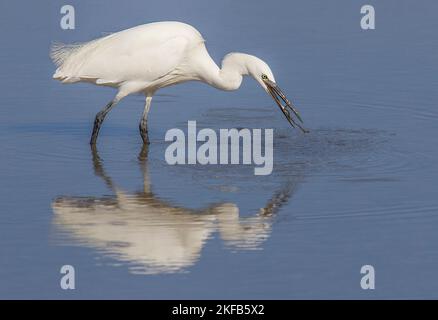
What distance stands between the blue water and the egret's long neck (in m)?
0.84

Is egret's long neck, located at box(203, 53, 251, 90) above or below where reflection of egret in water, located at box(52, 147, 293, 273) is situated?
above

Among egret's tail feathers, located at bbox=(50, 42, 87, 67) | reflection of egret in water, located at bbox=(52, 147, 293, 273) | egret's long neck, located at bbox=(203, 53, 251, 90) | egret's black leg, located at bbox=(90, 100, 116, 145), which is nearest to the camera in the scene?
reflection of egret in water, located at bbox=(52, 147, 293, 273)

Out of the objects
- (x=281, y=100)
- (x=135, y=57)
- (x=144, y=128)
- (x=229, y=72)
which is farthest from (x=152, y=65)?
(x=281, y=100)

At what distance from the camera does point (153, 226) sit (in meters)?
12.6

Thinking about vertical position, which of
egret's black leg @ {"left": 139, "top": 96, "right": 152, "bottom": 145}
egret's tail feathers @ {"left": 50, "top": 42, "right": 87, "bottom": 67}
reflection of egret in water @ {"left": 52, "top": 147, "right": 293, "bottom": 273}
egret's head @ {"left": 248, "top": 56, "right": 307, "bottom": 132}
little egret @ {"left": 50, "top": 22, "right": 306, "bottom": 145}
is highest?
egret's tail feathers @ {"left": 50, "top": 42, "right": 87, "bottom": 67}

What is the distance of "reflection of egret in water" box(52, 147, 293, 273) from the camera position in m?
11.8

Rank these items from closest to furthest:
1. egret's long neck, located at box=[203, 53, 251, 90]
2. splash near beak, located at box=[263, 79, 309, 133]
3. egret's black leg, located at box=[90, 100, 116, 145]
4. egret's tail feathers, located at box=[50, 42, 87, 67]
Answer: splash near beak, located at box=[263, 79, 309, 133] → egret's long neck, located at box=[203, 53, 251, 90] → egret's black leg, located at box=[90, 100, 116, 145] → egret's tail feathers, located at box=[50, 42, 87, 67]

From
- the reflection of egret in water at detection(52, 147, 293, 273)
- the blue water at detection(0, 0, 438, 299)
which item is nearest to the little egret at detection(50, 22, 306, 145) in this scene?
the blue water at detection(0, 0, 438, 299)

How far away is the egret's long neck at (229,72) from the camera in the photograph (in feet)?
52.8

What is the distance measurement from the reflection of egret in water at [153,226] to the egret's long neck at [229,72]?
8.12ft

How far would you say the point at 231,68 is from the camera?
53.2 feet

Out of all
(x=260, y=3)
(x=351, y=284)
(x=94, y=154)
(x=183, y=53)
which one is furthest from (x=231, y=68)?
(x=260, y=3)

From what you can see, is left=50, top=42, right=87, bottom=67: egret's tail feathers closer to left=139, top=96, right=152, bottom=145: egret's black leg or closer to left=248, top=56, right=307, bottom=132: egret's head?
left=139, top=96, right=152, bottom=145: egret's black leg

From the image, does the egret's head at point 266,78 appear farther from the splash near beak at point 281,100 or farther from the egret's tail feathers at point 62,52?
the egret's tail feathers at point 62,52
